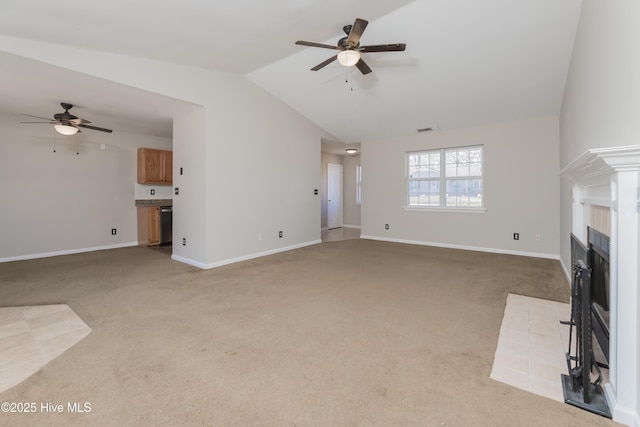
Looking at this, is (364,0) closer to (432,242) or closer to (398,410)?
(398,410)

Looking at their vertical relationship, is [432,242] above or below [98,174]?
below

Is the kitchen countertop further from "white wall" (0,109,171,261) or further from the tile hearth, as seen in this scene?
the tile hearth

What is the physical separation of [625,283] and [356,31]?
8.95ft

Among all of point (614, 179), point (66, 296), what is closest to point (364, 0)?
point (614, 179)

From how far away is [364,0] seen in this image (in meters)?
2.89

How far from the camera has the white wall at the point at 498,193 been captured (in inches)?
198

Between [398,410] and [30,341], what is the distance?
276cm

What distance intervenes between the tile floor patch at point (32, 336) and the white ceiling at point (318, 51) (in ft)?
8.16

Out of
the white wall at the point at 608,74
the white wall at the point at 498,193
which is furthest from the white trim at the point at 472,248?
the white wall at the point at 608,74

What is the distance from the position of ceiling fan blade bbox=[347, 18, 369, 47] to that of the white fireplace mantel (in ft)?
6.83

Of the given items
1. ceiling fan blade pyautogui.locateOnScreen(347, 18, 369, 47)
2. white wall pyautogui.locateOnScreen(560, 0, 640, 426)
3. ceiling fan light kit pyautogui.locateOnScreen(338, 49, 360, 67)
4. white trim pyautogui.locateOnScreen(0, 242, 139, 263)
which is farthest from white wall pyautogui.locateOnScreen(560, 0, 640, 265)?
white trim pyautogui.locateOnScreen(0, 242, 139, 263)

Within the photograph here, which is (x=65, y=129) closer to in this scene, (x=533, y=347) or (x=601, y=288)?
(x=533, y=347)

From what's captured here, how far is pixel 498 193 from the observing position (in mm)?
5492

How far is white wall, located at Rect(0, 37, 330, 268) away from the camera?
13.2ft
